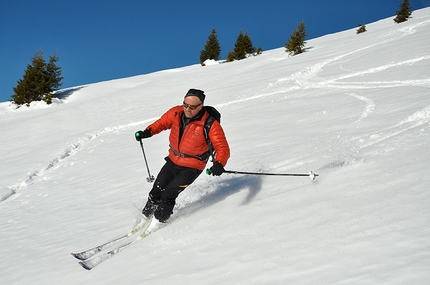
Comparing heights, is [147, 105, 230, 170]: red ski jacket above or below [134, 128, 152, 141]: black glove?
below

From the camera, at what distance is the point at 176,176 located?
4.22 meters

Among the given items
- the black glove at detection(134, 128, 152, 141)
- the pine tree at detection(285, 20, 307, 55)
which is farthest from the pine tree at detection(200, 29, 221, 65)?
the black glove at detection(134, 128, 152, 141)

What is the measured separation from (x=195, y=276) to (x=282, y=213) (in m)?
1.32

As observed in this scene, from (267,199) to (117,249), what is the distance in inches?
83.3

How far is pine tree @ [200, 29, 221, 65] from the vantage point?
1666 inches

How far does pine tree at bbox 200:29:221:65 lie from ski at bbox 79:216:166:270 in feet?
131

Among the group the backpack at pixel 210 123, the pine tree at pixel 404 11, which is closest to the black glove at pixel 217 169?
the backpack at pixel 210 123

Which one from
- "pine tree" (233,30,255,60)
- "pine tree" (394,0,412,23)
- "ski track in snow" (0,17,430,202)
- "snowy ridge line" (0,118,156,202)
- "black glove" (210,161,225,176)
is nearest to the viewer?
"black glove" (210,161,225,176)

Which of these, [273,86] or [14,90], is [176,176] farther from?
[14,90]

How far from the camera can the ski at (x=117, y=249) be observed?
12.3ft

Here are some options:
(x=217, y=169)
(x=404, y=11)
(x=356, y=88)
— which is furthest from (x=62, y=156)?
(x=404, y=11)

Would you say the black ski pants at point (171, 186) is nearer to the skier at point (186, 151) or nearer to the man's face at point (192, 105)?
the skier at point (186, 151)

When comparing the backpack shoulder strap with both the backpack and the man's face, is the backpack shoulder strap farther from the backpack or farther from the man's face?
the man's face

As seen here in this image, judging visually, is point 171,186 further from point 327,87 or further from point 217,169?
point 327,87
